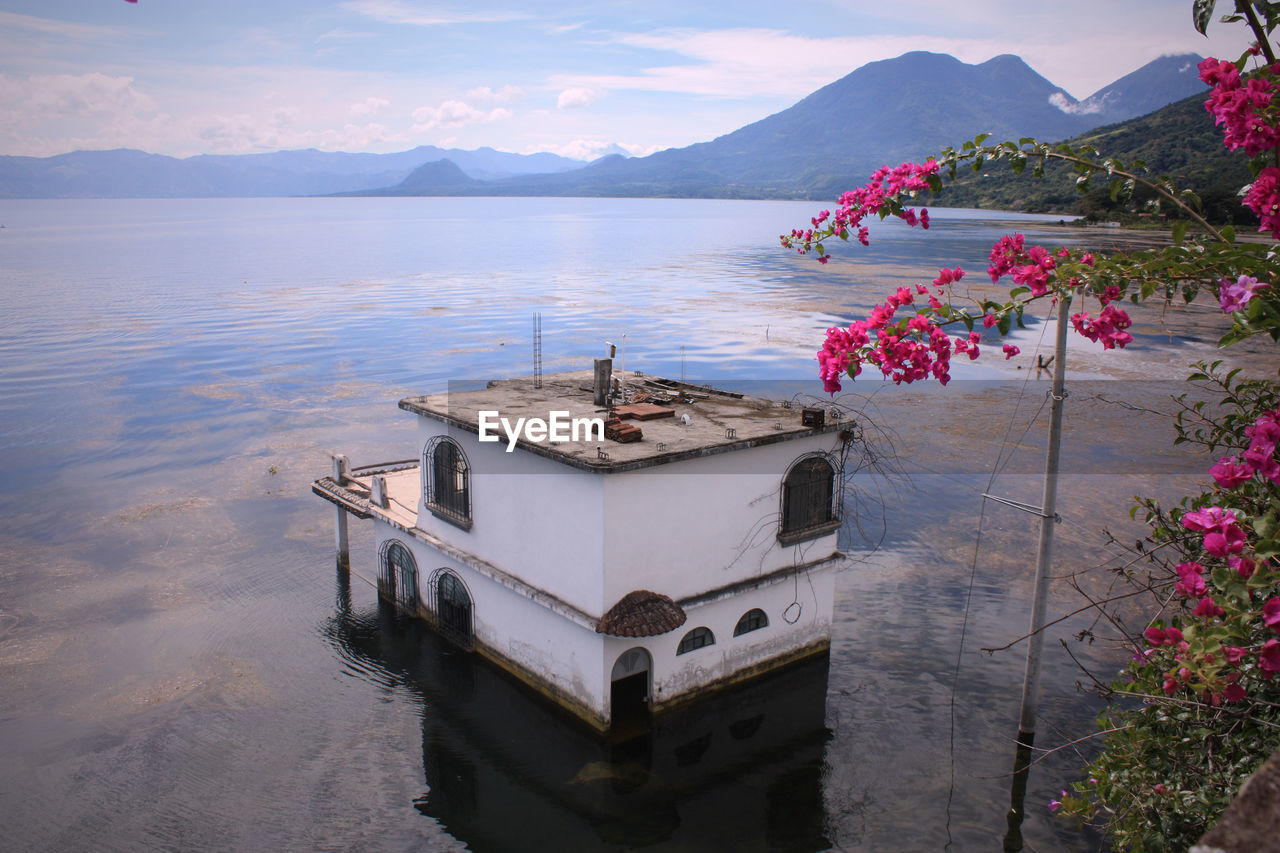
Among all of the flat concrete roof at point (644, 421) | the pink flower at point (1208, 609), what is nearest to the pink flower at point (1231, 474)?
the pink flower at point (1208, 609)

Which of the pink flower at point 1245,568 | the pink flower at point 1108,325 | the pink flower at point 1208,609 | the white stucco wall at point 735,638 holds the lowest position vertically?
the white stucco wall at point 735,638

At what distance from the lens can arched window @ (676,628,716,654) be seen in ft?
59.7

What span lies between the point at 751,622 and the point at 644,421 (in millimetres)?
4855

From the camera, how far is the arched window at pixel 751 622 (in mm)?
18938

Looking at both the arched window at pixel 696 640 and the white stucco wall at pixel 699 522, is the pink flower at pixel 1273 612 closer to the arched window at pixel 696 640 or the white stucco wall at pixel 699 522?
the white stucco wall at pixel 699 522

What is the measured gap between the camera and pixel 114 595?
26.2 metres

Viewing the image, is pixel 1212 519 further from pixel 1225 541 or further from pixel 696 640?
pixel 696 640

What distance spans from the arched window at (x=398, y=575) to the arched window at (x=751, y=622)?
869 centimetres

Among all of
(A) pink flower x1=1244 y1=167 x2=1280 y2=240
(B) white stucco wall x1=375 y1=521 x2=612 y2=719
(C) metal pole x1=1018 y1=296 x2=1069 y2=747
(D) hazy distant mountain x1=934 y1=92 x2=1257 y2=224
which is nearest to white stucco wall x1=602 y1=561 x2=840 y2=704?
(B) white stucco wall x1=375 y1=521 x2=612 y2=719

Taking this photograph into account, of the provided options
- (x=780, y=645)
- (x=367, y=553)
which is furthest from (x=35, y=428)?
(x=780, y=645)

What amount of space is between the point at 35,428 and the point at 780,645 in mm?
41190

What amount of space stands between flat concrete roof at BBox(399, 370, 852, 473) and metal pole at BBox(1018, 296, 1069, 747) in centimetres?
426

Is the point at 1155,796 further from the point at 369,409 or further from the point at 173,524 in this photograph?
the point at 369,409

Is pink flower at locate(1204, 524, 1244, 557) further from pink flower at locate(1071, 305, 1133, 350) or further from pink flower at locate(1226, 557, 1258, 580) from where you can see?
pink flower at locate(1071, 305, 1133, 350)
